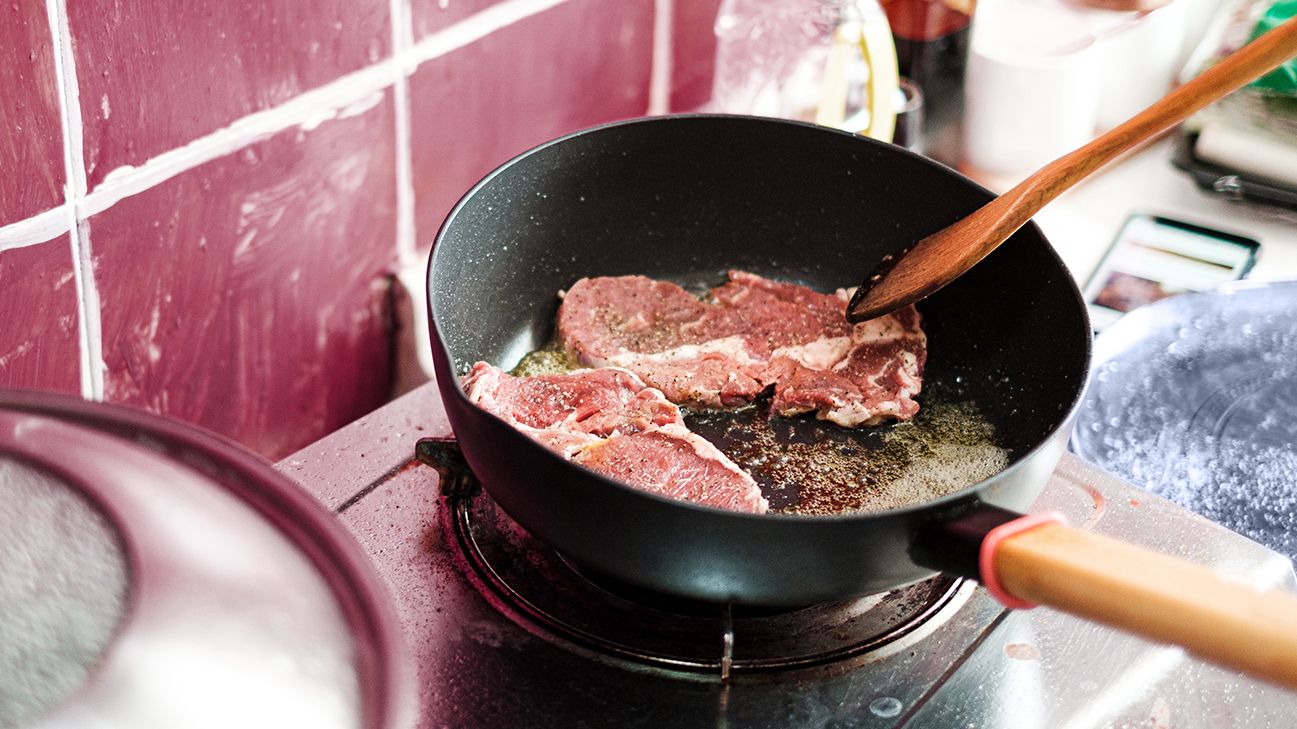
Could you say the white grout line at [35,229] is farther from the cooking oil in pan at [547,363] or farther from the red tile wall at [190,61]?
the cooking oil in pan at [547,363]

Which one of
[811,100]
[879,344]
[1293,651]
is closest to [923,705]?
[1293,651]

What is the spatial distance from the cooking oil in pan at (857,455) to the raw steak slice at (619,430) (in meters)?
0.06

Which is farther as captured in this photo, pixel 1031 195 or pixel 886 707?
pixel 1031 195

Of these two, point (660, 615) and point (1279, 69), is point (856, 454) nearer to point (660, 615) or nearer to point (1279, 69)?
point (660, 615)

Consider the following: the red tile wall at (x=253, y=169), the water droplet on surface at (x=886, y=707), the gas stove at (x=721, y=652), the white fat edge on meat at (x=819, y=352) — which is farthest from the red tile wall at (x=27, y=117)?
the water droplet on surface at (x=886, y=707)

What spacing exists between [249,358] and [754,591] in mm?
698

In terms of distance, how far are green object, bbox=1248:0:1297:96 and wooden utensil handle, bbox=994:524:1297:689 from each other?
113 cm

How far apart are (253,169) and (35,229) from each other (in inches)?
8.9

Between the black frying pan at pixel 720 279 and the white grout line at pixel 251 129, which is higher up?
the white grout line at pixel 251 129

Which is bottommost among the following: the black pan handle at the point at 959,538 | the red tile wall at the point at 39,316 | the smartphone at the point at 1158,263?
the smartphone at the point at 1158,263

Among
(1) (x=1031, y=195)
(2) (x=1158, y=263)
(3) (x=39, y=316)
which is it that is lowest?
(2) (x=1158, y=263)

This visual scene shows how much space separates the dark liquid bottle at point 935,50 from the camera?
1562 millimetres

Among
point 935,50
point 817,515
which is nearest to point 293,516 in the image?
point 817,515

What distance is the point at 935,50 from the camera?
5.19ft
